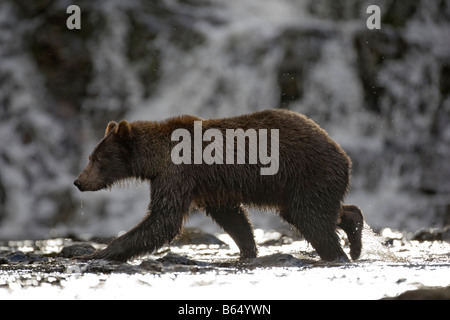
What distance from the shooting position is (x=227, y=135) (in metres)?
7.20

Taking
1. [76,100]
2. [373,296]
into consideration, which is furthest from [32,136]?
[373,296]

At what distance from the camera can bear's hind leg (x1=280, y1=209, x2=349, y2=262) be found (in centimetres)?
726

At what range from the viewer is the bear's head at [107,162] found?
7375mm

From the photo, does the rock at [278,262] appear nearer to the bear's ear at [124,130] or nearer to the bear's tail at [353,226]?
the bear's tail at [353,226]

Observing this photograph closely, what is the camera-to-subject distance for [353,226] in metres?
8.03

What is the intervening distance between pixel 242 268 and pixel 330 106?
37.1 ft

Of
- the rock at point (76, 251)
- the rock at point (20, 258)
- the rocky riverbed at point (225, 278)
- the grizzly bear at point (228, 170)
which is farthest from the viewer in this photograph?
the rock at point (76, 251)

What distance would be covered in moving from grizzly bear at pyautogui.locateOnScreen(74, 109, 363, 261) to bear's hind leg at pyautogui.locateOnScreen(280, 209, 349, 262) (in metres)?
0.01

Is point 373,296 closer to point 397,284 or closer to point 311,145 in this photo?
point 397,284

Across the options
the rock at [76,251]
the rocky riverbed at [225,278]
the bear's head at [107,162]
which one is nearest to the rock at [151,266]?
the rocky riverbed at [225,278]

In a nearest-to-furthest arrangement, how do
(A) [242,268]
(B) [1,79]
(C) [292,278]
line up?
(C) [292,278]
(A) [242,268]
(B) [1,79]

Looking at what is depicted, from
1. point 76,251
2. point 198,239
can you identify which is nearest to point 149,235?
point 76,251

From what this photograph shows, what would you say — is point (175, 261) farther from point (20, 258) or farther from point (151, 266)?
point (20, 258)

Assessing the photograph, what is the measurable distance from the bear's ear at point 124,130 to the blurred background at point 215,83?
9517 millimetres
